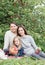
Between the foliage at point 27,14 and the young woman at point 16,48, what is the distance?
1954 mm

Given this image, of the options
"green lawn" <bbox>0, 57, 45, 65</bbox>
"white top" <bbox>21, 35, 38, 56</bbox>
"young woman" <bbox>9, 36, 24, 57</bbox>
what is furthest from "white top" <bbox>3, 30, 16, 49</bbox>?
"green lawn" <bbox>0, 57, 45, 65</bbox>

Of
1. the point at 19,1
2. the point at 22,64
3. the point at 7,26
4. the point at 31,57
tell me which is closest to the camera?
the point at 22,64

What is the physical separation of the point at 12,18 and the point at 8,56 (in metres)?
2.59

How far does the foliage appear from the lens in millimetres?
8531

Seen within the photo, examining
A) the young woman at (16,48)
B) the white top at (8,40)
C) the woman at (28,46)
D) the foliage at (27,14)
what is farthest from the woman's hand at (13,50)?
the foliage at (27,14)

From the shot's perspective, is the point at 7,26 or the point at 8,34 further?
the point at 7,26

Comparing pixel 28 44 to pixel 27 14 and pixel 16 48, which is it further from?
pixel 27 14

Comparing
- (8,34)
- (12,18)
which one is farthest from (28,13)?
(8,34)

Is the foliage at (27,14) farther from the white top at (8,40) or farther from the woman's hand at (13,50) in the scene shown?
the woman's hand at (13,50)

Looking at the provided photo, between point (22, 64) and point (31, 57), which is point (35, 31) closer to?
point (31, 57)

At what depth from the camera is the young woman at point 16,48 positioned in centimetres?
636

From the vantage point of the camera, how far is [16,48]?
253 inches

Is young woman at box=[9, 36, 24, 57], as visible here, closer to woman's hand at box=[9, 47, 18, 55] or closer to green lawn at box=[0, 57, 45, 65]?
woman's hand at box=[9, 47, 18, 55]

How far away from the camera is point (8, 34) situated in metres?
6.59
